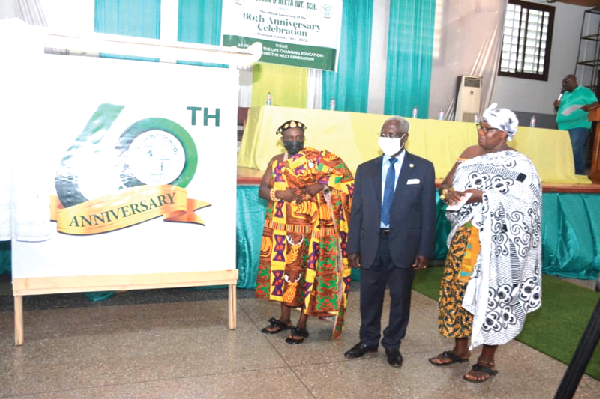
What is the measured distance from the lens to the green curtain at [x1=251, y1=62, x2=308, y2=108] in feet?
28.1

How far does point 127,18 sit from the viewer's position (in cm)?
773

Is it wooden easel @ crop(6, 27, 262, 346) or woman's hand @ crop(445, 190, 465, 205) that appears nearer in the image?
woman's hand @ crop(445, 190, 465, 205)

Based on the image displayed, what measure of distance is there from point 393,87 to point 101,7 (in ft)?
16.6

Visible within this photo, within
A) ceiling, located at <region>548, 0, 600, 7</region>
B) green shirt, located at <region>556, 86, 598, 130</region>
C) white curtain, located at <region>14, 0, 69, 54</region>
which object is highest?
ceiling, located at <region>548, 0, 600, 7</region>

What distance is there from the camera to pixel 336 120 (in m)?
5.73

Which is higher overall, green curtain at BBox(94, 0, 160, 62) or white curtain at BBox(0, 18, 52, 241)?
green curtain at BBox(94, 0, 160, 62)


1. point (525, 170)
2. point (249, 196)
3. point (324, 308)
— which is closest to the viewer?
point (525, 170)

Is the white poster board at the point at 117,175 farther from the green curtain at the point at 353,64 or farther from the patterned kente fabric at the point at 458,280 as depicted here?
the green curtain at the point at 353,64

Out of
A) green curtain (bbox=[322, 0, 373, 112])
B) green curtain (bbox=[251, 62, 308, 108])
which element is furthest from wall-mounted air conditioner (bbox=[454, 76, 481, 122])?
green curtain (bbox=[251, 62, 308, 108])

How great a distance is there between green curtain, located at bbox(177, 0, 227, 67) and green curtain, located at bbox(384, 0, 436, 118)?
3.25m

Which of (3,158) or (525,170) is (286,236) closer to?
(525,170)

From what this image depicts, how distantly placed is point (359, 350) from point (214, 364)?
0.87m

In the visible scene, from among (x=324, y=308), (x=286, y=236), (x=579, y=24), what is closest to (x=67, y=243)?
(x=286, y=236)

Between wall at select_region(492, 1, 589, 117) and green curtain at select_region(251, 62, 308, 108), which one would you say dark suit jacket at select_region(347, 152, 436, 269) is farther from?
wall at select_region(492, 1, 589, 117)
